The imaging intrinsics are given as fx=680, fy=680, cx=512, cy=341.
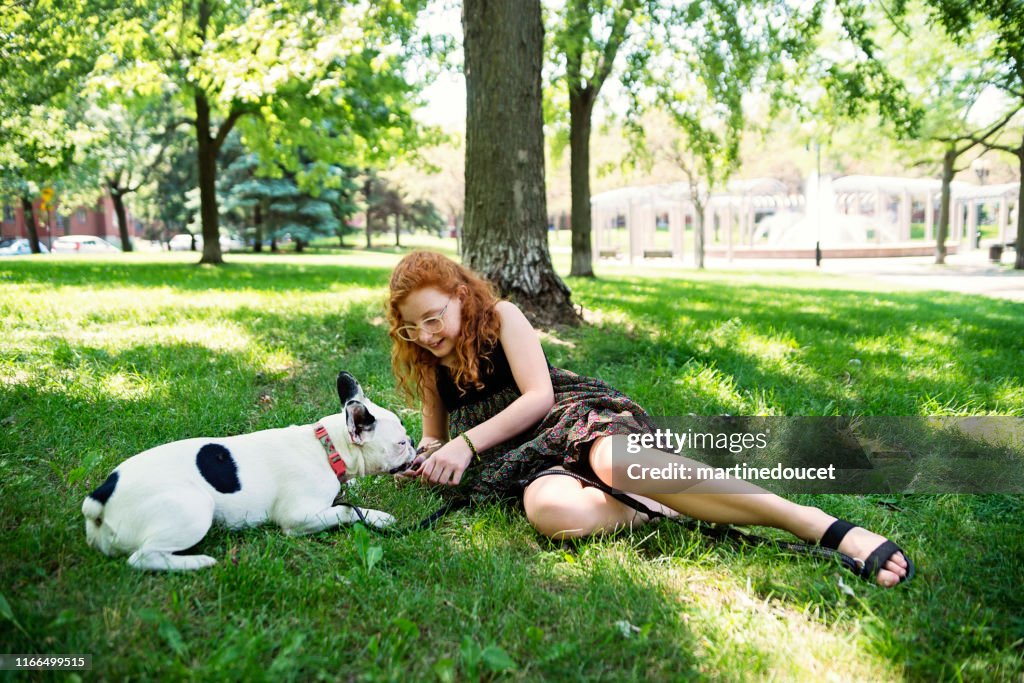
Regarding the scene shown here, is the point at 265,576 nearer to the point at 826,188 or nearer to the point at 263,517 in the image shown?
the point at 263,517

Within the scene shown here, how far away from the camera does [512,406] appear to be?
3264 mm

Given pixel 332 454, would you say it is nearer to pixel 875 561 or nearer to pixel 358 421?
pixel 358 421

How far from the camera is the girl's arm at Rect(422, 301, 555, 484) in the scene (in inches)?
121

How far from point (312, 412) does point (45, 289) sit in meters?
8.27

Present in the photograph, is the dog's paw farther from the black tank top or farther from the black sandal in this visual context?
the black sandal

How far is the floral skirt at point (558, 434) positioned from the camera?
10.3 feet

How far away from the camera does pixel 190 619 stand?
2180 millimetres

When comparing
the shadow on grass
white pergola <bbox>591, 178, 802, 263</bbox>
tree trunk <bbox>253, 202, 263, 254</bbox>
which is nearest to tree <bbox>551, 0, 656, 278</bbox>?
the shadow on grass

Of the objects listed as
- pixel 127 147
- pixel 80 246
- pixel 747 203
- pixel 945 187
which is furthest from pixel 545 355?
pixel 80 246

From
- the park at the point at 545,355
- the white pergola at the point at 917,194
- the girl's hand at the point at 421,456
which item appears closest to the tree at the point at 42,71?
the park at the point at 545,355

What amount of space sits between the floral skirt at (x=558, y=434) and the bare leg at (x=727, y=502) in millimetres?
130

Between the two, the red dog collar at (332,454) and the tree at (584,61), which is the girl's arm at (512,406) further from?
Result: the tree at (584,61)

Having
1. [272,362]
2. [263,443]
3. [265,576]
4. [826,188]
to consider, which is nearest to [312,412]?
[272,362]
